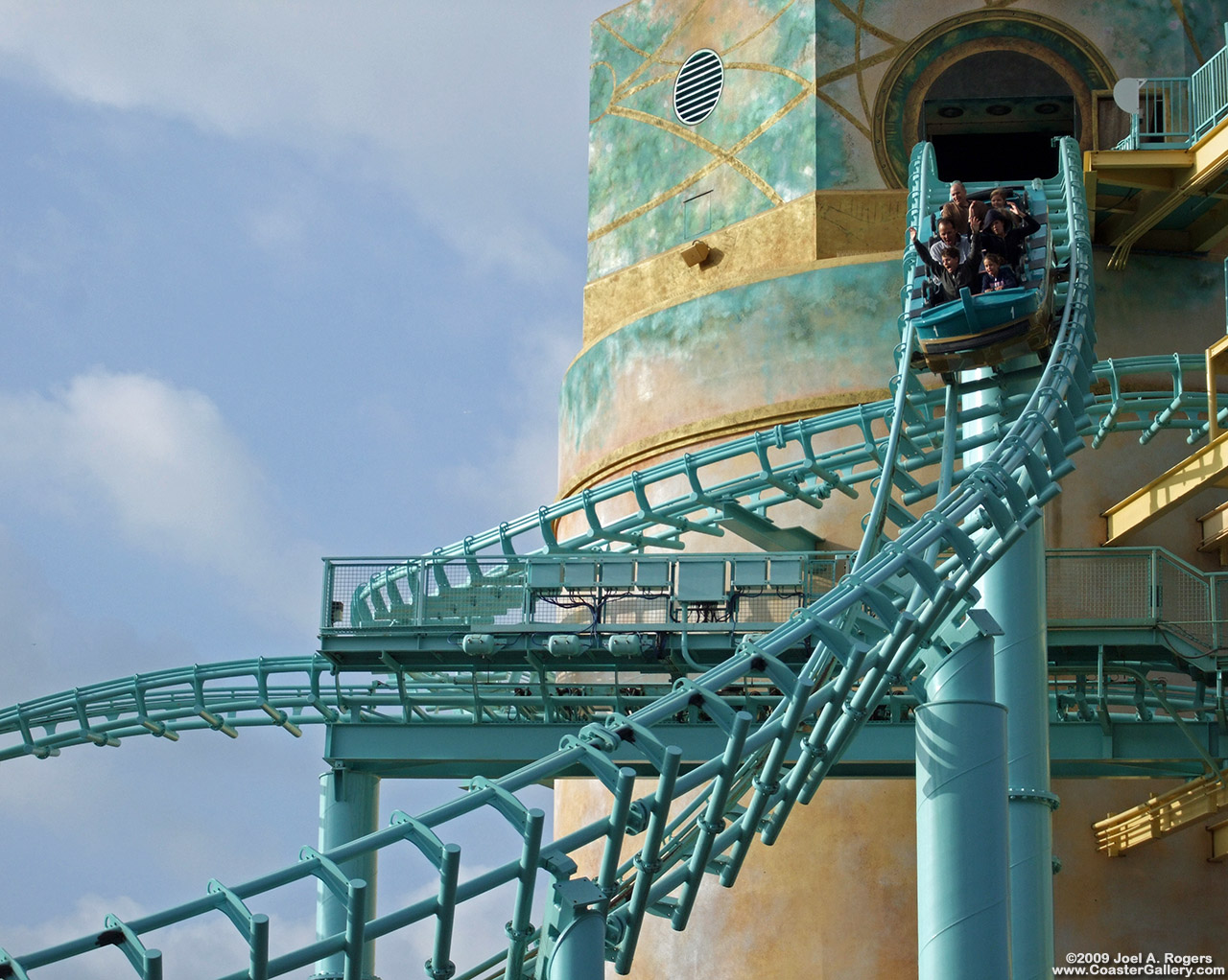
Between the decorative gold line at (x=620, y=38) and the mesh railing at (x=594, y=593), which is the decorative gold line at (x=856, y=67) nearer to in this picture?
the decorative gold line at (x=620, y=38)

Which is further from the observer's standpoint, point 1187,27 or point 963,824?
point 1187,27

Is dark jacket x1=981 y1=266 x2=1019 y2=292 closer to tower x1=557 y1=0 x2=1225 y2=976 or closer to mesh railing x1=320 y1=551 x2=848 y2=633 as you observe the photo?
mesh railing x1=320 y1=551 x2=848 y2=633

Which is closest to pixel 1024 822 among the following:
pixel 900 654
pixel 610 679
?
pixel 900 654

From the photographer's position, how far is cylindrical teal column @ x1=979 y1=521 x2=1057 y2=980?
65.4 ft

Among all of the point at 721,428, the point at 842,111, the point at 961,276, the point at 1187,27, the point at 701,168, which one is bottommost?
the point at 961,276

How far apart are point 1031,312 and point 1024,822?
5.50m

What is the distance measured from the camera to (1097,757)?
2431cm

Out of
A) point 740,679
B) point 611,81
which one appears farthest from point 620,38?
point 740,679

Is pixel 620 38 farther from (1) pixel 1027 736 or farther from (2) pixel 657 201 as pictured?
(1) pixel 1027 736

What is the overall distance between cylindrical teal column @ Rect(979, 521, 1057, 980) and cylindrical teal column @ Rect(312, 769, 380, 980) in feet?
27.8

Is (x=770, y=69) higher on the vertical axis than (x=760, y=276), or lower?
Answer: higher

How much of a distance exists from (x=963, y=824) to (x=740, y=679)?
4.18 metres

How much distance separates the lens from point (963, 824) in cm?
1758

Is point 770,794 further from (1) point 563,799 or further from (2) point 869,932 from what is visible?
(1) point 563,799
